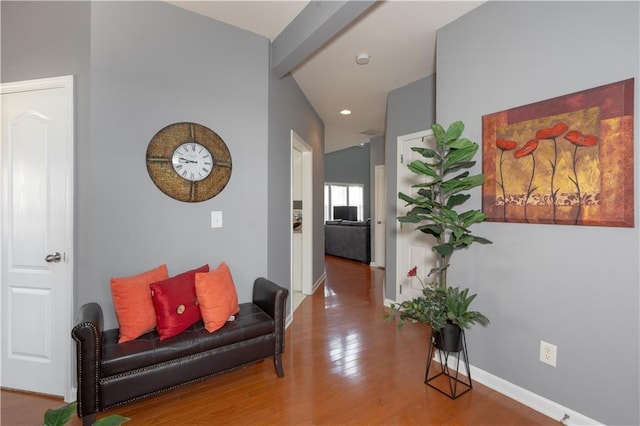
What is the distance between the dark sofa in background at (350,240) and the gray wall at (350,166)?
3036 millimetres

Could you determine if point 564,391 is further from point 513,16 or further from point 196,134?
point 196,134

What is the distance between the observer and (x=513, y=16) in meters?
1.99

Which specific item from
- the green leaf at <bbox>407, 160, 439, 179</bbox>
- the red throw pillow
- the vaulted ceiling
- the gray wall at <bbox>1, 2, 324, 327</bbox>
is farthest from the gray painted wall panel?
the green leaf at <bbox>407, 160, 439, 179</bbox>

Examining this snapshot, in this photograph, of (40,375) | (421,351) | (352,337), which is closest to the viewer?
(40,375)

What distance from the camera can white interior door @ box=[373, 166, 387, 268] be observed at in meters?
6.12

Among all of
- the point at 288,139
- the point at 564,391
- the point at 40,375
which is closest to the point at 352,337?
the point at 564,391

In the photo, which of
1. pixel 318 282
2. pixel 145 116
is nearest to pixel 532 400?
pixel 318 282

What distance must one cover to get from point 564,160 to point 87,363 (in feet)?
9.76

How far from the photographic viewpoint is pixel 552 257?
183 centimetres

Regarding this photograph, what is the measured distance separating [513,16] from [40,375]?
4.15 metres

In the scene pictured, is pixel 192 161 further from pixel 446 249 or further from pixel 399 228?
pixel 399 228

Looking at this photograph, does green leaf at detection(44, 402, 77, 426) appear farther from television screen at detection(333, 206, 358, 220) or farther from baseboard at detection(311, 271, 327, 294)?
television screen at detection(333, 206, 358, 220)

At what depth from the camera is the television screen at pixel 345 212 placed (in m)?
9.37

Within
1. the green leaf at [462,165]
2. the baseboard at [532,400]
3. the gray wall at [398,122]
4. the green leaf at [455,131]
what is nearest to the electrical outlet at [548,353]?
the baseboard at [532,400]
